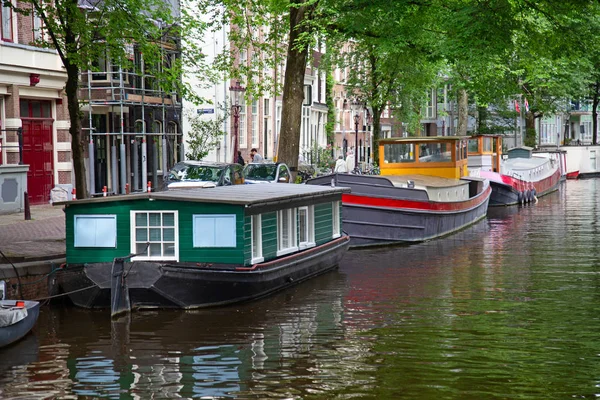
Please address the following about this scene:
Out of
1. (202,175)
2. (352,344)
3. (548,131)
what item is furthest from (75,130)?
(548,131)

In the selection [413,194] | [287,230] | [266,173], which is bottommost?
[287,230]

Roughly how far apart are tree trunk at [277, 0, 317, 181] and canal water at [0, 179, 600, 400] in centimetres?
800

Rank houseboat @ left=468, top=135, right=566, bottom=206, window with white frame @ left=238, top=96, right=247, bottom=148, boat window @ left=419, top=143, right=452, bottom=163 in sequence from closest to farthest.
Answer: boat window @ left=419, top=143, right=452, bottom=163 → houseboat @ left=468, top=135, right=566, bottom=206 → window with white frame @ left=238, top=96, right=247, bottom=148

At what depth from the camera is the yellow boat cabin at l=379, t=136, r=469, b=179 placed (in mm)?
32250

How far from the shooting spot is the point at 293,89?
28.0 metres

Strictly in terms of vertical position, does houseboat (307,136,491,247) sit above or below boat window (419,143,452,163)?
below

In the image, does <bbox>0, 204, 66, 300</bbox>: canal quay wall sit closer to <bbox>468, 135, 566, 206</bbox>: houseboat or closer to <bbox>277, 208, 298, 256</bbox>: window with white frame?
<bbox>277, 208, 298, 256</bbox>: window with white frame

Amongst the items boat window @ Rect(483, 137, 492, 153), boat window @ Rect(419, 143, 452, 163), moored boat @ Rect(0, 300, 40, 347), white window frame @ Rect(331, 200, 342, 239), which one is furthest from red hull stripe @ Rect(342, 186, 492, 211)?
boat window @ Rect(483, 137, 492, 153)

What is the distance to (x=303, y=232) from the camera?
66.4ft

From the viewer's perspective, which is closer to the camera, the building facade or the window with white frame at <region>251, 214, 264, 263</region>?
the window with white frame at <region>251, 214, 264, 263</region>

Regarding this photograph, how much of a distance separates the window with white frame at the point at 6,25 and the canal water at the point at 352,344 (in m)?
13.1

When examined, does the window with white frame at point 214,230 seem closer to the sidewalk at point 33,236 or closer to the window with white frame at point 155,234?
the window with white frame at point 155,234

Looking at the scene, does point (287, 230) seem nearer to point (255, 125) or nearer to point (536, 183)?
point (536, 183)

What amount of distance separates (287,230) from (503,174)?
84.8 feet
